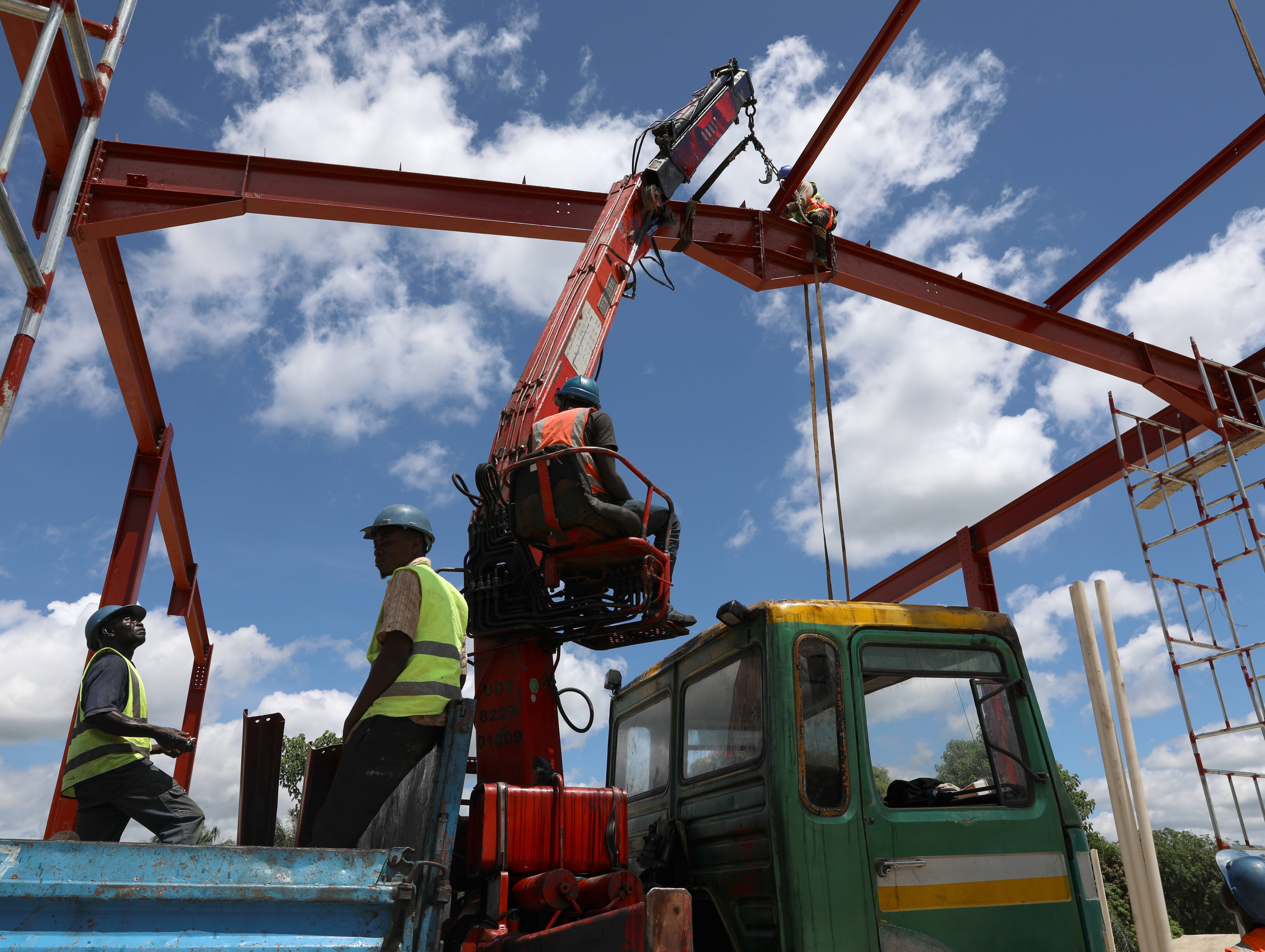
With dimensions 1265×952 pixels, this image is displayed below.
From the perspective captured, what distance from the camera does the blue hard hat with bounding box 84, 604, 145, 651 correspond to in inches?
167

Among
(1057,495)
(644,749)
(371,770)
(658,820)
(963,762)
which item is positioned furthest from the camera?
(1057,495)

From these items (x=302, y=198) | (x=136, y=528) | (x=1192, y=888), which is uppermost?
(x=302, y=198)

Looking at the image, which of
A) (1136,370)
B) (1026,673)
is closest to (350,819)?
(1026,673)

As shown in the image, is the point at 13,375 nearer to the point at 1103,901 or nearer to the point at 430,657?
the point at 430,657

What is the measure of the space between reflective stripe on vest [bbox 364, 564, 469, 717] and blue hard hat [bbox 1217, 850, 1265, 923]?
2951mm

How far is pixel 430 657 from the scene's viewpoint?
310 cm

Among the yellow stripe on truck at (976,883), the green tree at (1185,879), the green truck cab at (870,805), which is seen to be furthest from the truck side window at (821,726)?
the green tree at (1185,879)

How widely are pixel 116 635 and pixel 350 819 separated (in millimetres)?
2109

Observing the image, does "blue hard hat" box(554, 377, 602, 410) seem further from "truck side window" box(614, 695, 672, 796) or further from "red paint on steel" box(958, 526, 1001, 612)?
"red paint on steel" box(958, 526, 1001, 612)

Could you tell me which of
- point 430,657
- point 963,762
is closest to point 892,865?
point 963,762

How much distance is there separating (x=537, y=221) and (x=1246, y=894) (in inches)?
291

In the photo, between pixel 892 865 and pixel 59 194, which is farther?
pixel 59 194

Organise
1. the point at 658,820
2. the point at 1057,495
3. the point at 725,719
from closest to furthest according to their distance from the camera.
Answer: the point at 725,719, the point at 658,820, the point at 1057,495

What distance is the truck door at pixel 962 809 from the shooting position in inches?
126
